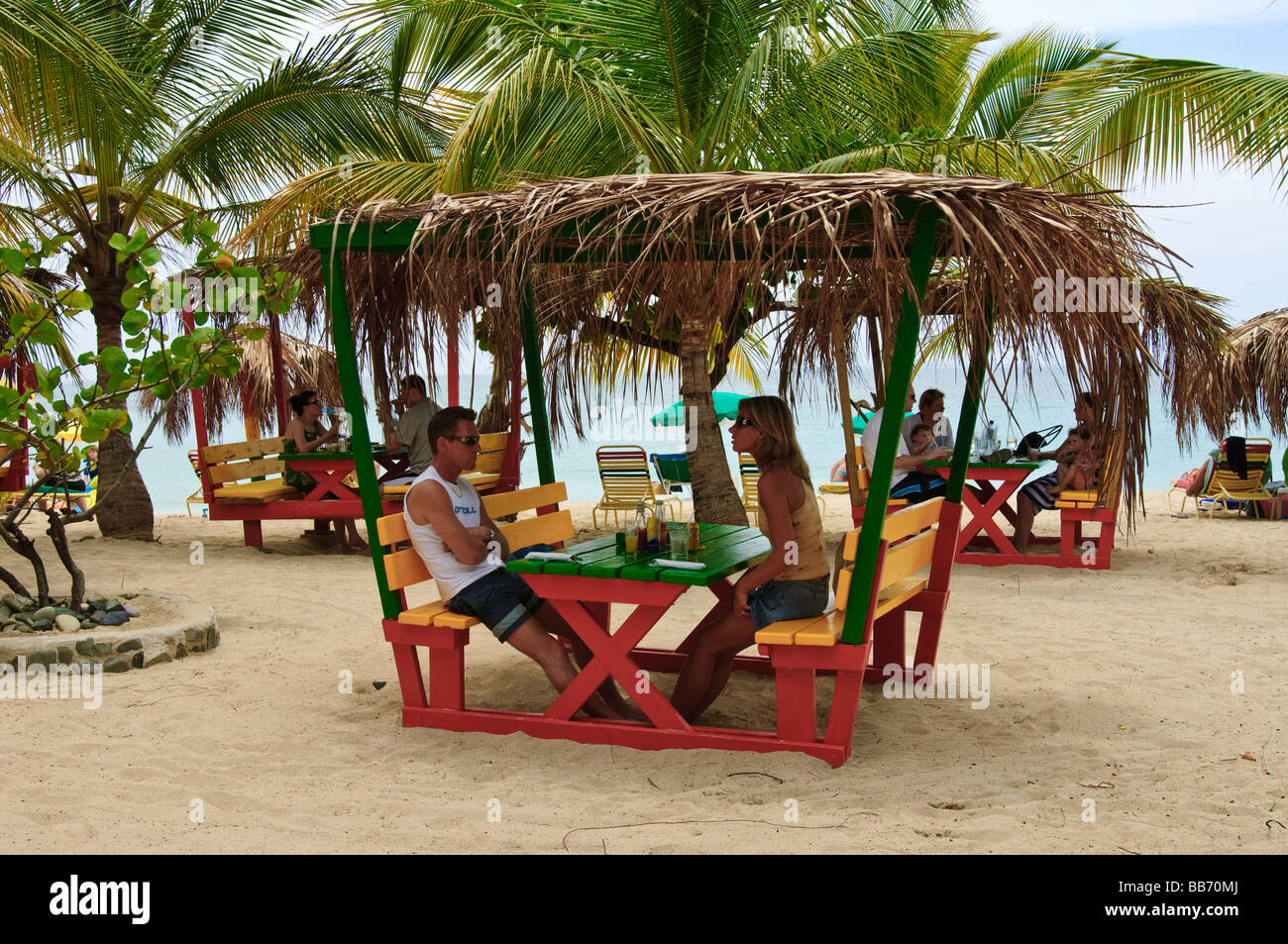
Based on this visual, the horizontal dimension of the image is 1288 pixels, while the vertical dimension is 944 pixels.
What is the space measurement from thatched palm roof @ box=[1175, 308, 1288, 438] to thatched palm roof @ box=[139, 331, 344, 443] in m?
12.5

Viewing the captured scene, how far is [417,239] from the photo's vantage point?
4449mm

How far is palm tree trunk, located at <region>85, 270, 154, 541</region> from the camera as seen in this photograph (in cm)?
1077

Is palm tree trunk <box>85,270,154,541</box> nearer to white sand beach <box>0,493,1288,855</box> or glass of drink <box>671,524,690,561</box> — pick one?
white sand beach <box>0,493,1288,855</box>

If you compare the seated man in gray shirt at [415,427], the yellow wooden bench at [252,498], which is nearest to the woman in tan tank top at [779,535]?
the seated man in gray shirt at [415,427]

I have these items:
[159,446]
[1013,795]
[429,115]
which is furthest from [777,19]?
[159,446]

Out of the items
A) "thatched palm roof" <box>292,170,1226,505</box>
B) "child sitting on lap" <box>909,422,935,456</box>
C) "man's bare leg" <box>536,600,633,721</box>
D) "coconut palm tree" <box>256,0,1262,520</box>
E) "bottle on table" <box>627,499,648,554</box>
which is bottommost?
"man's bare leg" <box>536,600,633,721</box>

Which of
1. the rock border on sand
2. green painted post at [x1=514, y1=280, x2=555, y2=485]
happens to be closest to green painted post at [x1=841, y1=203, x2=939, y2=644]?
green painted post at [x1=514, y1=280, x2=555, y2=485]

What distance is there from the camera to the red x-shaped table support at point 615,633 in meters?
4.38

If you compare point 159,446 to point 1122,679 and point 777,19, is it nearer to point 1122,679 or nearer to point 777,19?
point 777,19

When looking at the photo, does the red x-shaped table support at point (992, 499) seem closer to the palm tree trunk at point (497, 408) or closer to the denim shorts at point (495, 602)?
the palm tree trunk at point (497, 408)

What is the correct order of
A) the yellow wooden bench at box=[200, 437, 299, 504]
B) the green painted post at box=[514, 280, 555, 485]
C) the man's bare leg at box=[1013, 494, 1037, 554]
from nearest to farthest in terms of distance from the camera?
the green painted post at box=[514, 280, 555, 485] < the man's bare leg at box=[1013, 494, 1037, 554] < the yellow wooden bench at box=[200, 437, 299, 504]

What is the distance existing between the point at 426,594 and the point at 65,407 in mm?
3321

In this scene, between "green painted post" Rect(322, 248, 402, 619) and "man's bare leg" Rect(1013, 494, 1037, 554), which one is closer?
"green painted post" Rect(322, 248, 402, 619)

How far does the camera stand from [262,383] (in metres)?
18.0
